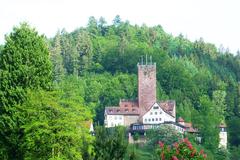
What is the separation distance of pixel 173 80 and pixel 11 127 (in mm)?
72900

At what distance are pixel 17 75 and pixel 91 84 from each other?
219 ft

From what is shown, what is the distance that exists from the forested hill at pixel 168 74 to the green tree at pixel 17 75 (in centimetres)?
5068

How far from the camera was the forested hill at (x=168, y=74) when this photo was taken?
9194cm

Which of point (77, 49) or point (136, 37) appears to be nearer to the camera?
point (77, 49)

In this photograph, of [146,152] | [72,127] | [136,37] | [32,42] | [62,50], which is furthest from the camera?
[136,37]

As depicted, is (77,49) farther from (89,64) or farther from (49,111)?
(49,111)

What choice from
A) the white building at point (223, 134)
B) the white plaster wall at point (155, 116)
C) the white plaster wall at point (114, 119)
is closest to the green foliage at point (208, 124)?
the white building at point (223, 134)

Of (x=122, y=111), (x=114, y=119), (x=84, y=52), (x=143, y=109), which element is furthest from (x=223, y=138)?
(x=84, y=52)

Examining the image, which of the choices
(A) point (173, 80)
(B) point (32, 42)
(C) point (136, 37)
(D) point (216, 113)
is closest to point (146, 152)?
(D) point (216, 113)

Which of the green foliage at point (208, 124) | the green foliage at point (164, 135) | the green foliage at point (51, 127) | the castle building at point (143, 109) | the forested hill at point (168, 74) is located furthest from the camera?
the forested hill at point (168, 74)

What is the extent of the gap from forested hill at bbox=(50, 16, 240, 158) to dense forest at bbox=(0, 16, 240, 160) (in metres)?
0.12

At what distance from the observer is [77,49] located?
4343 inches

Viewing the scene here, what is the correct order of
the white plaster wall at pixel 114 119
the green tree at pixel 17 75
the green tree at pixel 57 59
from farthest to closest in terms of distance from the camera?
1. the green tree at pixel 57 59
2. the white plaster wall at pixel 114 119
3. the green tree at pixel 17 75

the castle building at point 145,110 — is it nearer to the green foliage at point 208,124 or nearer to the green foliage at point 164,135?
the green foliage at point 208,124
